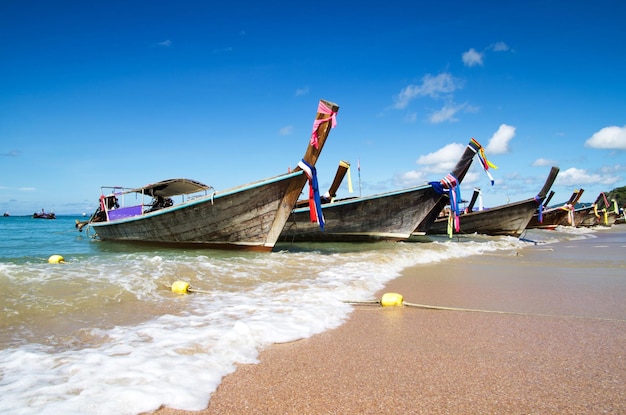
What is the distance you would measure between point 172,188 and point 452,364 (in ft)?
39.8

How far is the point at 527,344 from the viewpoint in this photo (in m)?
2.83

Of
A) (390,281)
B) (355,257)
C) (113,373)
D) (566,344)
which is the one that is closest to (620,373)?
(566,344)

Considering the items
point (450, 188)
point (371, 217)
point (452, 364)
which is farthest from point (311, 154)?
point (452, 364)

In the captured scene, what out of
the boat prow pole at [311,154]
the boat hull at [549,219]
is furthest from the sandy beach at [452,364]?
the boat hull at [549,219]

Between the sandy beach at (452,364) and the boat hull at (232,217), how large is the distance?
17.9 ft

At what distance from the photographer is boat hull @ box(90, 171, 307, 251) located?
30.1 feet

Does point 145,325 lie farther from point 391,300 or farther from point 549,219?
point 549,219

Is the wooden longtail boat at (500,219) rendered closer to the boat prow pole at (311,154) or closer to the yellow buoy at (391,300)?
the boat prow pole at (311,154)

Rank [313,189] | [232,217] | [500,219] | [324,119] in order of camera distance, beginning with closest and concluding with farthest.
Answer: [324,119] < [313,189] < [232,217] < [500,219]

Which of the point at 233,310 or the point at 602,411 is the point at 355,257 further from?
the point at 602,411

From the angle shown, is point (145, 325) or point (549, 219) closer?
point (145, 325)

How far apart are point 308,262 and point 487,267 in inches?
144

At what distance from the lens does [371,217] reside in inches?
500

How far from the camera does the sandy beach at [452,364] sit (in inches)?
76.2
